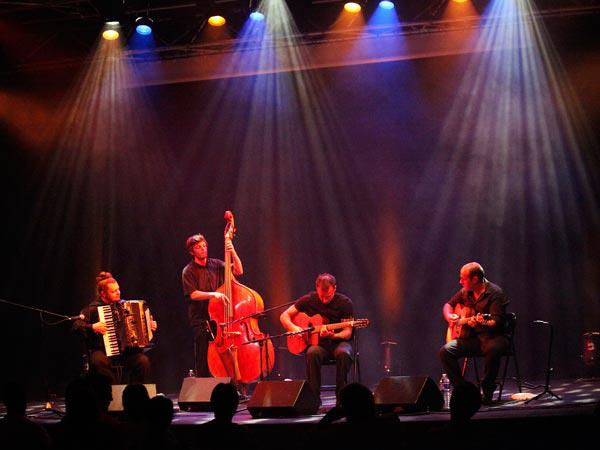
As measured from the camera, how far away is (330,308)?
767 cm

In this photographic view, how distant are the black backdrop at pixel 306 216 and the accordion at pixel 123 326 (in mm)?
2582

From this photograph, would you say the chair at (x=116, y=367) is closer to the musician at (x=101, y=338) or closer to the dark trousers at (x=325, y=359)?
the musician at (x=101, y=338)

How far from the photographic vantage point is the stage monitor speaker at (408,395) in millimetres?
6176

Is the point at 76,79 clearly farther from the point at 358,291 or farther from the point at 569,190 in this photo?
the point at 569,190

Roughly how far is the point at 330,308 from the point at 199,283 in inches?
65.5

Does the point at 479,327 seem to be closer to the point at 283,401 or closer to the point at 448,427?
the point at 283,401

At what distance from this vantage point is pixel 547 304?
31.6 feet

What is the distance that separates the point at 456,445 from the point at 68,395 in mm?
1916

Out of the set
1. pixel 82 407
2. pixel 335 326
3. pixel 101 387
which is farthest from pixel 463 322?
pixel 82 407

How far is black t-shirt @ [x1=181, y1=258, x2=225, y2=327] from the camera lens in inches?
335

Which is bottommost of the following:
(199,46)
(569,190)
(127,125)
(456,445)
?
(456,445)

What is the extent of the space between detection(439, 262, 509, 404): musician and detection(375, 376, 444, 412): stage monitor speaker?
936 millimetres

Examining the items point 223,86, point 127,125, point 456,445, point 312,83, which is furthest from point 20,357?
point 456,445

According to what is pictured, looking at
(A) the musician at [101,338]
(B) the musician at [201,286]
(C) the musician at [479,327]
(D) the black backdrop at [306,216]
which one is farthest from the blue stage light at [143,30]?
(C) the musician at [479,327]
